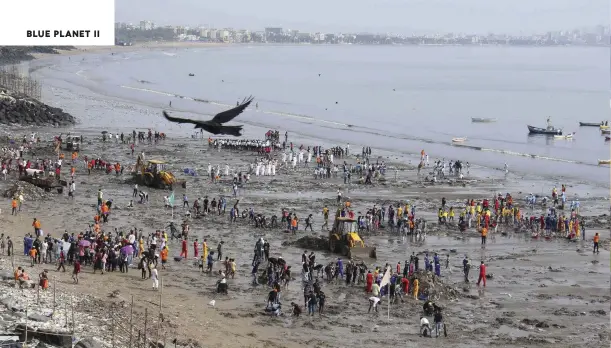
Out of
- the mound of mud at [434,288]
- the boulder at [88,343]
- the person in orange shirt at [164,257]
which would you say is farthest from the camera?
the person in orange shirt at [164,257]

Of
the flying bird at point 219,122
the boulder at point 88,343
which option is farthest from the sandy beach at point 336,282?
the flying bird at point 219,122

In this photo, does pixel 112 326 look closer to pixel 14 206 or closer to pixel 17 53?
pixel 14 206

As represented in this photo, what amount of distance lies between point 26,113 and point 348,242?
45.2 meters

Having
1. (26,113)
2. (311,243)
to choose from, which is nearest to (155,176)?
(311,243)

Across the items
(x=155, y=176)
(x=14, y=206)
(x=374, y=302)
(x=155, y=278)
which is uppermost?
(x=155, y=176)

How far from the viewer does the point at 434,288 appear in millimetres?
26578

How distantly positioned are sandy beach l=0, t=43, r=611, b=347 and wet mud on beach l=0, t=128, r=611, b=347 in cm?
5

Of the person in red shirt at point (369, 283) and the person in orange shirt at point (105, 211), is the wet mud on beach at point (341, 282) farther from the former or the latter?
the person in orange shirt at point (105, 211)

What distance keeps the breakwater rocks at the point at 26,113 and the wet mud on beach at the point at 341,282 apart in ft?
73.6

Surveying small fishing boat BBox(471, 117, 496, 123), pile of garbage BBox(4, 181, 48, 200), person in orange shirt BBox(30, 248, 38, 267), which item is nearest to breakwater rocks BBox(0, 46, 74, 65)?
small fishing boat BBox(471, 117, 496, 123)

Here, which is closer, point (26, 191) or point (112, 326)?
point (112, 326)

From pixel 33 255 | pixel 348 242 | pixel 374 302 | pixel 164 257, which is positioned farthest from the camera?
pixel 348 242

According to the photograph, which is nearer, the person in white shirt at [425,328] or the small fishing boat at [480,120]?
the person in white shirt at [425,328]

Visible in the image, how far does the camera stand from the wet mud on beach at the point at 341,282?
22891mm
